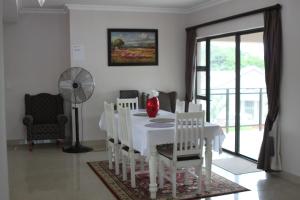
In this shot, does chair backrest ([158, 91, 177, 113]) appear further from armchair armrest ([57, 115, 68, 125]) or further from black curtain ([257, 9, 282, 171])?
black curtain ([257, 9, 282, 171])

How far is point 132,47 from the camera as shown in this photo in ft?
23.3

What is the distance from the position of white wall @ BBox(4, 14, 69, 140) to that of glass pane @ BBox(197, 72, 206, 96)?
8.67 feet

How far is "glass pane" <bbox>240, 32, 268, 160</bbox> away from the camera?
539cm

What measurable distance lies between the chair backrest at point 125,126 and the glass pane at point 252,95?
2.15 m

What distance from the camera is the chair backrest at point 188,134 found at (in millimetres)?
3939

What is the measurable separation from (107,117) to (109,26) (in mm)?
2472

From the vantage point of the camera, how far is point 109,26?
6.98m

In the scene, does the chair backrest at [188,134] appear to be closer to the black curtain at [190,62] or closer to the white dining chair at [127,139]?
the white dining chair at [127,139]

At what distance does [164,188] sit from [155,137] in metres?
0.77

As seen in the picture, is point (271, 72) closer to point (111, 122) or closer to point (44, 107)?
point (111, 122)

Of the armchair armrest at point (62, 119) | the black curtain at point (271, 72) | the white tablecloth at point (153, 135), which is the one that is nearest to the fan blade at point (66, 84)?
the armchair armrest at point (62, 119)

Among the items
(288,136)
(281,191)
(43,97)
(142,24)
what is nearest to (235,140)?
(288,136)

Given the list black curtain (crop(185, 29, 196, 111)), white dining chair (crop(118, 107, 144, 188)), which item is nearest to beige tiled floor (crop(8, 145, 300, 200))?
white dining chair (crop(118, 107, 144, 188))

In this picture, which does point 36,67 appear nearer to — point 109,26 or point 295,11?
point 109,26
